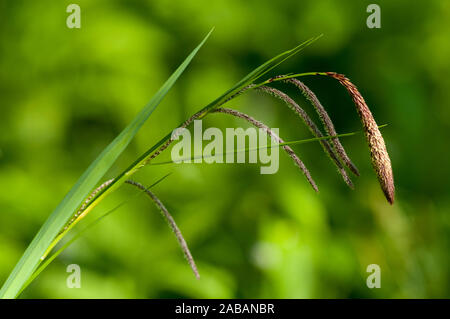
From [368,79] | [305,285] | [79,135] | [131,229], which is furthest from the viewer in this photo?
[368,79]

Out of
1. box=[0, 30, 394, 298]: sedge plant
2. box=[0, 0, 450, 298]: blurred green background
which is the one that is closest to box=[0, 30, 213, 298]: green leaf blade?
box=[0, 30, 394, 298]: sedge plant

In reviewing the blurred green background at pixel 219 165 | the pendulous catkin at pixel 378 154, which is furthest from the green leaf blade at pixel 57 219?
the blurred green background at pixel 219 165

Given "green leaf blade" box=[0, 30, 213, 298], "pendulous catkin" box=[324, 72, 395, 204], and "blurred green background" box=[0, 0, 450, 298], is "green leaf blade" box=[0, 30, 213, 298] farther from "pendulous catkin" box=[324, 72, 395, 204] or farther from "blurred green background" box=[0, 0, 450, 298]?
"blurred green background" box=[0, 0, 450, 298]

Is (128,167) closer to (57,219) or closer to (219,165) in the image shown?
(57,219)

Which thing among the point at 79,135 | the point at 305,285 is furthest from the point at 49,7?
the point at 305,285

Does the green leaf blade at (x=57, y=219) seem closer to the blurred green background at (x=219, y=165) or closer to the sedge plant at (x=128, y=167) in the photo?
the sedge plant at (x=128, y=167)

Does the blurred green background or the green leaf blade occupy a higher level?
the blurred green background

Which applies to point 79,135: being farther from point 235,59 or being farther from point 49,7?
point 235,59

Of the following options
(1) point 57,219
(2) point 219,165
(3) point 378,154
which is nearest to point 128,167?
(1) point 57,219

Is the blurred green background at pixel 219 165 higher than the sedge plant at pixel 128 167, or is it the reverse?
the blurred green background at pixel 219 165
